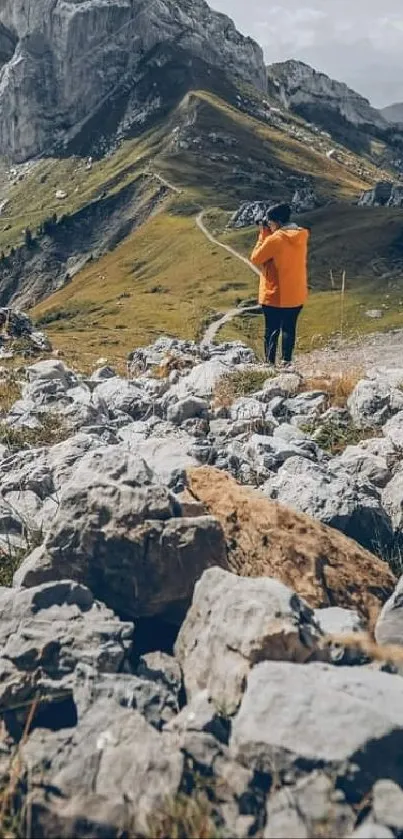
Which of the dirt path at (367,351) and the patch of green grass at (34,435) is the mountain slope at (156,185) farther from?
the patch of green grass at (34,435)

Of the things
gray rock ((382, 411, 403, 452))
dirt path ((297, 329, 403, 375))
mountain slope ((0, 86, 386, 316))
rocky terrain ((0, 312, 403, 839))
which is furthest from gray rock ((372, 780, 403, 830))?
mountain slope ((0, 86, 386, 316))

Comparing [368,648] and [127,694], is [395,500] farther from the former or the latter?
[127,694]

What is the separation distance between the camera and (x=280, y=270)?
15.0m

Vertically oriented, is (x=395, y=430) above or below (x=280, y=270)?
below

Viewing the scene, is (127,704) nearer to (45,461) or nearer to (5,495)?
(5,495)

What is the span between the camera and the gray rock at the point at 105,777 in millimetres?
3330

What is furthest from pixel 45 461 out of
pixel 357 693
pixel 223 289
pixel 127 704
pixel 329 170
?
pixel 329 170

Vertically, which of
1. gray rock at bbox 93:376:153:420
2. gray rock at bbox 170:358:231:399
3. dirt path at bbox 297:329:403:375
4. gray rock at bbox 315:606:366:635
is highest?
gray rock at bbox 315:606:366:635

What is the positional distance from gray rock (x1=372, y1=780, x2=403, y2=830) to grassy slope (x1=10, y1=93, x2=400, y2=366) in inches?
940

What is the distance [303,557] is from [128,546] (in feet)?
3.92

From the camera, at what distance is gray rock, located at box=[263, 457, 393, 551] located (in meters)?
6.23

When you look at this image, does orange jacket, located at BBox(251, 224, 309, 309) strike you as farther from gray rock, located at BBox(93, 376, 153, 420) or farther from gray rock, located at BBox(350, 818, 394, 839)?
gray rock, located at BBox(350, 818, 394, 839)

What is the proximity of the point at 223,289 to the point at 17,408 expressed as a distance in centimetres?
6520

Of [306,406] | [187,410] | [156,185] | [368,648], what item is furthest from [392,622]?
[156,185]
